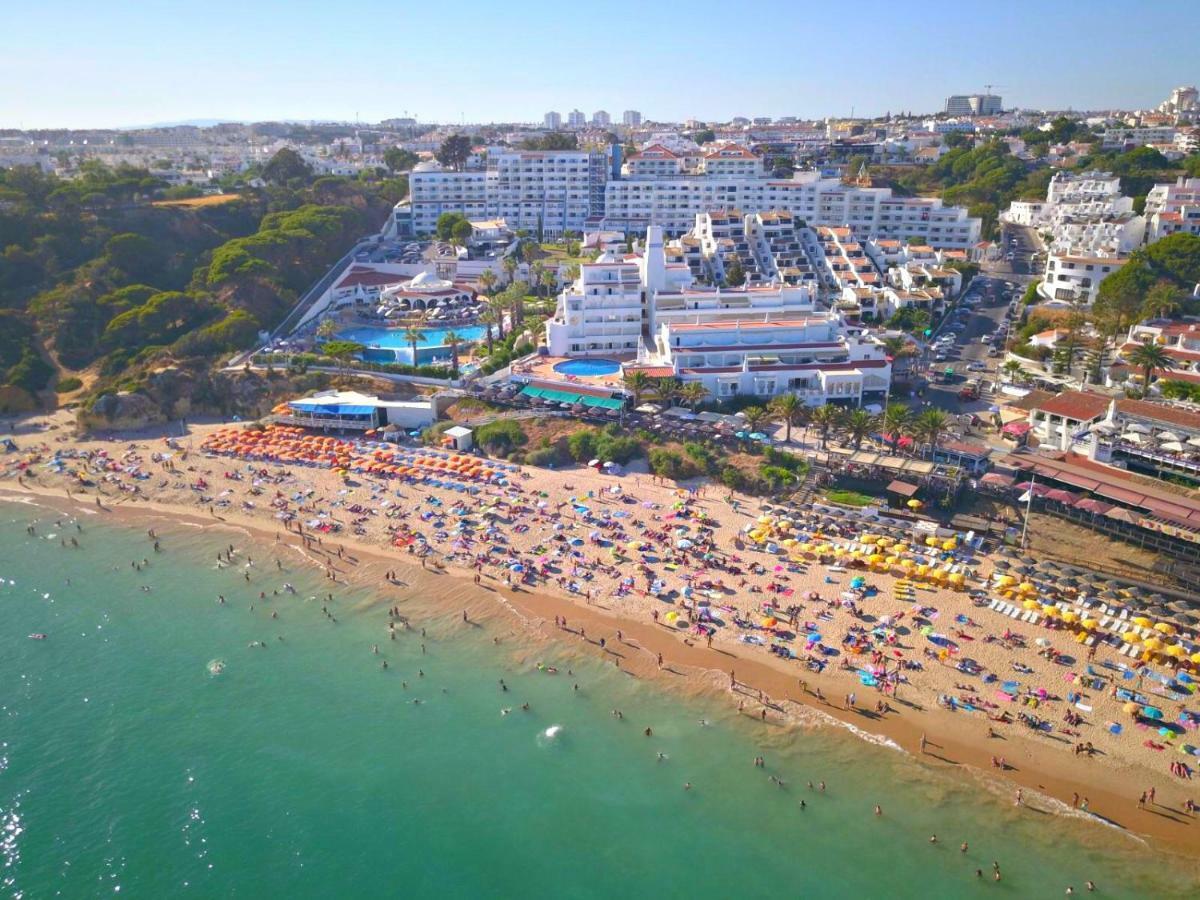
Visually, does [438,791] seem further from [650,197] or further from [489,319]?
[650,197]

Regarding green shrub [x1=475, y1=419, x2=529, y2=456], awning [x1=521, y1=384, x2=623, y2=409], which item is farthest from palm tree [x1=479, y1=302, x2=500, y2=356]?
green shrub [x1=475, y1=419, x2=529, y2=456]

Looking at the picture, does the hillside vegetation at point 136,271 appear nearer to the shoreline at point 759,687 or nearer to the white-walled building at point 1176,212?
the shoreline at point 759,687

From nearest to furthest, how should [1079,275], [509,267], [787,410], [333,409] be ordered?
[787,410], [333,409], [1079,275], [509,267]

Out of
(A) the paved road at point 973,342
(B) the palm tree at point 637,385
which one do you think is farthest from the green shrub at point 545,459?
(A) the paved road at point 973,342

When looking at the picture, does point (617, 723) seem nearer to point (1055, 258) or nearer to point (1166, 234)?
point (1055, 258)

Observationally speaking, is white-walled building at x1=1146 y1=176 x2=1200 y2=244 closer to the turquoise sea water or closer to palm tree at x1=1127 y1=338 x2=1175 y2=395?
palm tree at x1=1127 y1=338 x2=1175 y2=395

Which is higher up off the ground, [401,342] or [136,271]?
[136,271]

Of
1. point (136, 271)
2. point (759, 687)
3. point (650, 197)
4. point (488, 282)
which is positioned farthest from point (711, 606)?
point (650, 197)
